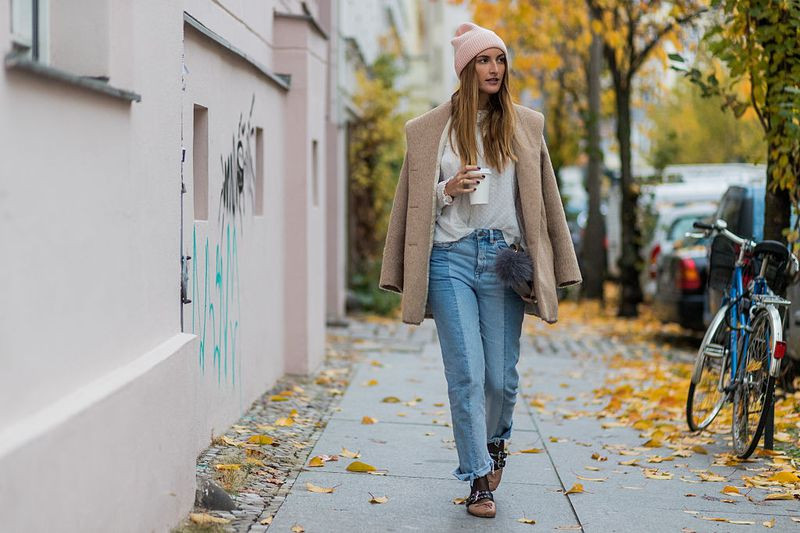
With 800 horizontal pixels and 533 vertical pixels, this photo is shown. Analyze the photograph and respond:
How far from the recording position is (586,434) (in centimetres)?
767

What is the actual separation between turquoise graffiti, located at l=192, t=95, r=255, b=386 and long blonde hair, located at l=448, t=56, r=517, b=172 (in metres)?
1.67

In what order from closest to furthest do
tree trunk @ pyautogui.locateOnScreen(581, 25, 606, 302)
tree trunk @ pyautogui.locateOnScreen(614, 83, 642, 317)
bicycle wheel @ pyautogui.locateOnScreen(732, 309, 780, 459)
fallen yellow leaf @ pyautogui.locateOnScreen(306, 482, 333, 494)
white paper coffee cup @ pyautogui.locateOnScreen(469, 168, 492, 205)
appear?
white paper coffee cup @ pyautogui.locateOnScreen(469, 168, 492, 205)
fallen yellow leaf @ pyautogui.locateOnScreen(306, 482, 333, 494)
bicycle wheel @ pyautogui.locateOnScreen(732, 309, 780, 459)
tree trunk @ pyautogui.locateOnScreen(614, 83, 642, 317)
tree trunk @ pyautogui.locateOnScreen(581, 25, 606, 302)

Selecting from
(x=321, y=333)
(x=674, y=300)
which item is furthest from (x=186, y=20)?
(x=674, y=300)

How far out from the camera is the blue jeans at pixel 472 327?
5188mm

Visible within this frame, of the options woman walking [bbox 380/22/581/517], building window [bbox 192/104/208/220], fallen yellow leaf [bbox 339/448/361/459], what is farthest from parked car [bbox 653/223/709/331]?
woman walking [bbox 380/22/581/517]

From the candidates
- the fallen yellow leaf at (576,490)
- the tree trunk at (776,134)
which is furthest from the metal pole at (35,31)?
the tree trunk at (776,134)

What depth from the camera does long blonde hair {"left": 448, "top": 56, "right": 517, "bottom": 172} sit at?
17.3ft

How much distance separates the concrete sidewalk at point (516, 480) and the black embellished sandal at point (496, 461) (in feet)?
0.40

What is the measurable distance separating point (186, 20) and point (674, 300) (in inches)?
326

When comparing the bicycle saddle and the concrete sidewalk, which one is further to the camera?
the bicycle saddle

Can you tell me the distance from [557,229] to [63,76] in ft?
8.56

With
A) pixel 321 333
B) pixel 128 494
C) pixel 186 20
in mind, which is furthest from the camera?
pixel 321 333

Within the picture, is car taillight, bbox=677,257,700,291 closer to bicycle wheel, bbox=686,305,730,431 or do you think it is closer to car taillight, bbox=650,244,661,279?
car taillight, bbox=650,244,661,279

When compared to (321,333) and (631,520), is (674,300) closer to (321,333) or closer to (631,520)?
(321,333)
